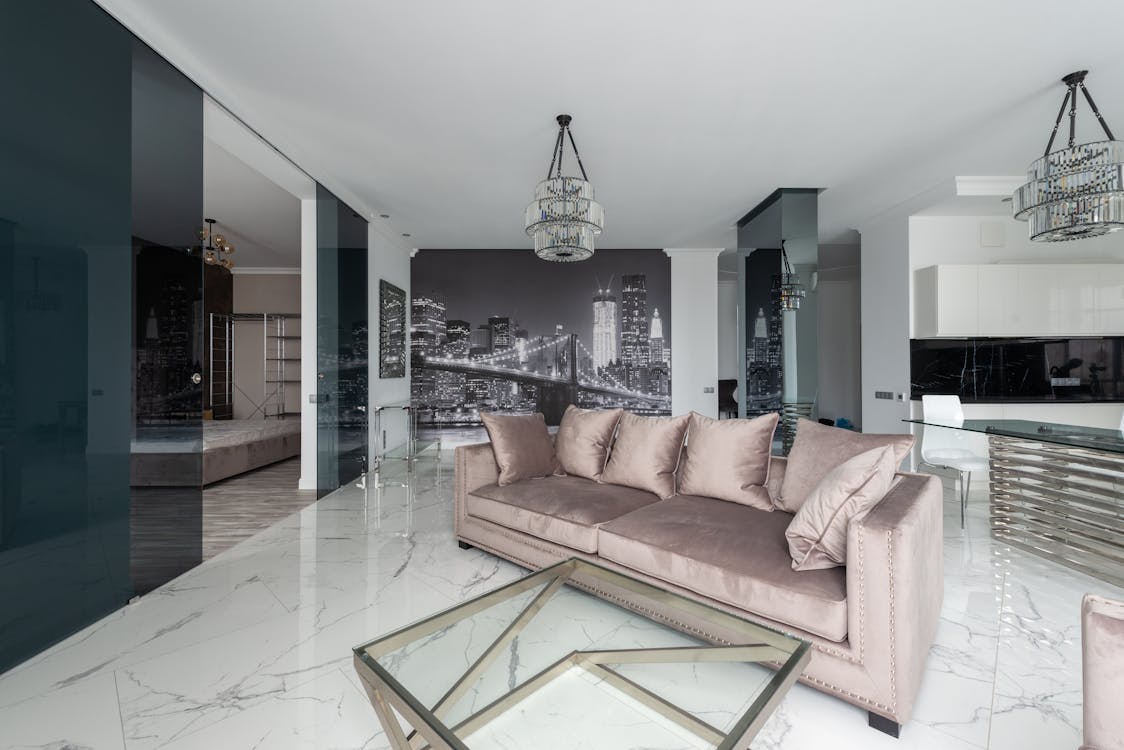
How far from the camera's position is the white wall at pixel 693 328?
664cm

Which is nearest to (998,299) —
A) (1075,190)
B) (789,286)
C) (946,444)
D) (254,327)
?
(946,444)

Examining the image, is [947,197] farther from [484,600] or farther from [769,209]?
[484,600]

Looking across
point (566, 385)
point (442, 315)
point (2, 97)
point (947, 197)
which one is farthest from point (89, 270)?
point (947, 197)

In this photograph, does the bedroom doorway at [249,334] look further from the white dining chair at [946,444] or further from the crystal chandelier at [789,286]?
the white dining chair at [946,444]

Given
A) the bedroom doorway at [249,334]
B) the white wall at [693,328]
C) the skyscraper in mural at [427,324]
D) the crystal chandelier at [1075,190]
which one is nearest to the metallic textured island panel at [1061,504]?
the crystal chandelier at [1075,190]

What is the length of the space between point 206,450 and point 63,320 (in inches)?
126

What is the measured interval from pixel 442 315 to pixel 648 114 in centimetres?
414

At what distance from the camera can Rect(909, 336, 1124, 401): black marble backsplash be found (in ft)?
15.8

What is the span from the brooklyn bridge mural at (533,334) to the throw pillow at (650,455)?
368cm

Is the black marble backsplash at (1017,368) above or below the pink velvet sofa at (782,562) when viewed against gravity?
above

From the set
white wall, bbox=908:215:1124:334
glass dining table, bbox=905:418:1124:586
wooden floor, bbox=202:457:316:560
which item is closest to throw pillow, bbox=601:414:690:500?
glass dining table, bbox=905:418:1124:586

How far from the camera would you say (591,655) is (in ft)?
4.62

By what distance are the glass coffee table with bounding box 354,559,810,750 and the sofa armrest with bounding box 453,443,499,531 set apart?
1.50 meters

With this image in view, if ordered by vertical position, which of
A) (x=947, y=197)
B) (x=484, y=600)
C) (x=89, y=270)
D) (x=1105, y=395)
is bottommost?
(x=484, y=600)
